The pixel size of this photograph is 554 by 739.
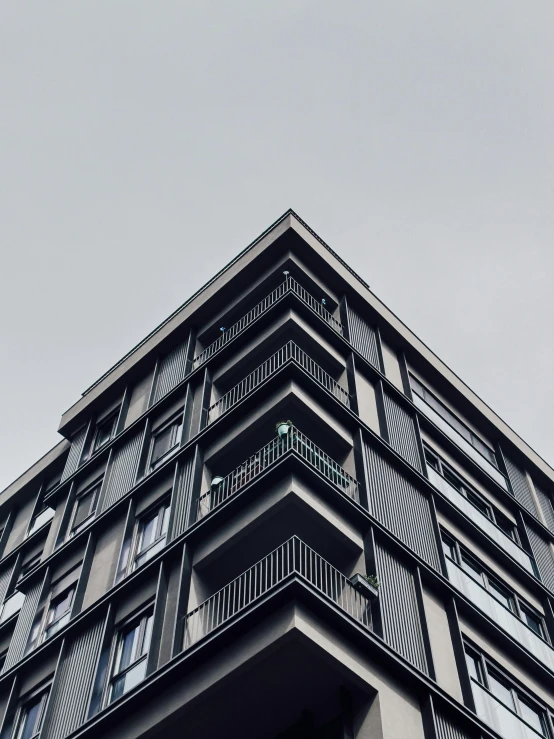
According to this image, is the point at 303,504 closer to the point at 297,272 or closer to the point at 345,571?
the point at 345,571

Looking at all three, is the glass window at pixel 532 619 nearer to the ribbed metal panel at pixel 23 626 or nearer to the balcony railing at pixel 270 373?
the balcony railing at pixel 270 373

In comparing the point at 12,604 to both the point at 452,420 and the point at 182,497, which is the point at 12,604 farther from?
the point at 452,420

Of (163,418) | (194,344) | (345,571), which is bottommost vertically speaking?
(345,571)

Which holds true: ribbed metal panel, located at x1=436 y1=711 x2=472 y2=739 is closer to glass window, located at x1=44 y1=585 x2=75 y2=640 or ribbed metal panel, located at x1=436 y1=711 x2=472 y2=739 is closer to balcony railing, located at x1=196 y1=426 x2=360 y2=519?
balcony railing, located at x1=196 y1=426 x2=360 y2=519

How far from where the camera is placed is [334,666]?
16312mm

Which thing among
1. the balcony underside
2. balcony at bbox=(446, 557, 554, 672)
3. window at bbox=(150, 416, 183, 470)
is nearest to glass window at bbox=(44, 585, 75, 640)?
window at bbox=(150, 416, 183, 470)

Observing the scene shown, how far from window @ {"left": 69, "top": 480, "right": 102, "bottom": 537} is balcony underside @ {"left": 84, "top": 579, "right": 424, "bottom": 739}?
1057 centimetres

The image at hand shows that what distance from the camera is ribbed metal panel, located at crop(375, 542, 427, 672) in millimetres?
18383

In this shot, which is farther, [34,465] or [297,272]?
[34,465]

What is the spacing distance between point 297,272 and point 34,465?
1313 cm

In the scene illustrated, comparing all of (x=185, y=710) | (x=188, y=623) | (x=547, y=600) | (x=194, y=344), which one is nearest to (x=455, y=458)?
(x=547, y=600)

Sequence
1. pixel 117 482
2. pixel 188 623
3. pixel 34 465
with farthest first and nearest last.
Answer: pixel 34 465, pixel 117 482, pixel 188 623

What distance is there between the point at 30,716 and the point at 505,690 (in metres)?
11.9

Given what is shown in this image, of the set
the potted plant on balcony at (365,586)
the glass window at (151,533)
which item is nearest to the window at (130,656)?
the glass window at (151,533)
